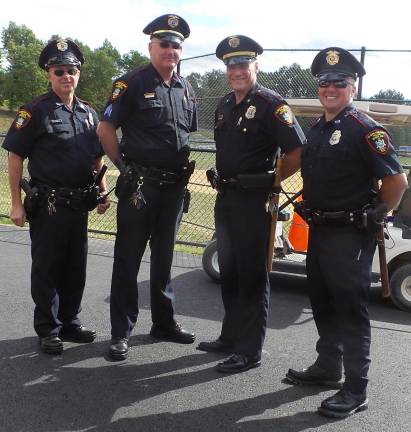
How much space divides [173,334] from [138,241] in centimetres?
83

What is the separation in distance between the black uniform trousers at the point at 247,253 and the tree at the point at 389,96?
5.59 metres

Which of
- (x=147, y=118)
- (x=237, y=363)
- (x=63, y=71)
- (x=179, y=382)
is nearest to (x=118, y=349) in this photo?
(x=179, y=382)

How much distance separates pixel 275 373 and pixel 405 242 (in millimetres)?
2185

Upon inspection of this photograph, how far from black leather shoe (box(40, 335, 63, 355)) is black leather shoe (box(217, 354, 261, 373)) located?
1140 mm

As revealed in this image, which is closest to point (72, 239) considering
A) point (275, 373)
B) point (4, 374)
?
point (4, 374)

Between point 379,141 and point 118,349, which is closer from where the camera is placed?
point 379,141

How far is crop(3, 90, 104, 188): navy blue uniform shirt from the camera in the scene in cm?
381

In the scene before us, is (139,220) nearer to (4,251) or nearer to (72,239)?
(72,239)

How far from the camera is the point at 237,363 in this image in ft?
12.4

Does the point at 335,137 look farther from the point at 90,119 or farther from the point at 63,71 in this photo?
the point at 63,71

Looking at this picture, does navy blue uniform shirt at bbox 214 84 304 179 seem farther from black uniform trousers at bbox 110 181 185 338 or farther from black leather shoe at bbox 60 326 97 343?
black leather shoe at bbox 60 326 97 343

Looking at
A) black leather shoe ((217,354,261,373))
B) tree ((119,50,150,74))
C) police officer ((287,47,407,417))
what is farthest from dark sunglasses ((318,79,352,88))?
tree ((119,50,150,74))

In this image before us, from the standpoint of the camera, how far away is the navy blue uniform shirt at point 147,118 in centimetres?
384

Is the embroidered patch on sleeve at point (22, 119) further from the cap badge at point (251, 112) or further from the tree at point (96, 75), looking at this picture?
the tree at point (96, 75)
